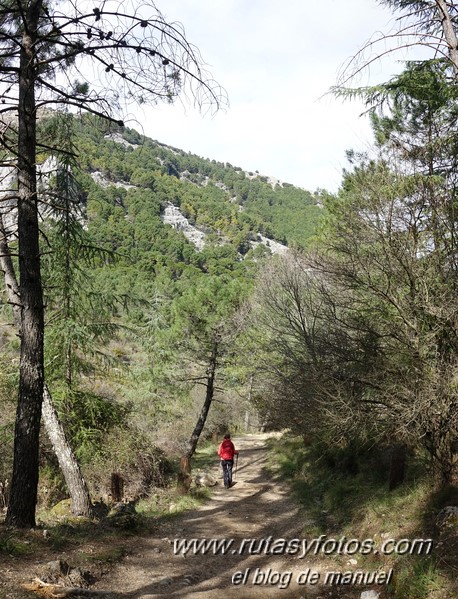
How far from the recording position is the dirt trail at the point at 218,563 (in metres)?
5.66

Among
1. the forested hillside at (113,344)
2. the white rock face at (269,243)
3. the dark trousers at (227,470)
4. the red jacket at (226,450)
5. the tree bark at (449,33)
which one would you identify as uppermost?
the white rock face at (269,243)

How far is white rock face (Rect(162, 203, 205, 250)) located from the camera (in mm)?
107875

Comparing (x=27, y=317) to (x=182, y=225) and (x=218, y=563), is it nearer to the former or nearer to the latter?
(x=218, y=563)

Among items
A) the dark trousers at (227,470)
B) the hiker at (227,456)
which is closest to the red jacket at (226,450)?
the hiker at (227,456)

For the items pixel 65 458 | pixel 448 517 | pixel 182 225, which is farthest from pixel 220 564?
pixel 182 225

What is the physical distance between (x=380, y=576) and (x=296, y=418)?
4.18m

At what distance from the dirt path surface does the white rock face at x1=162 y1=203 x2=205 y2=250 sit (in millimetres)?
94930

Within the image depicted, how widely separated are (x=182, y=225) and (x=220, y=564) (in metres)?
108

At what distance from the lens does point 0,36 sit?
20.5 ft

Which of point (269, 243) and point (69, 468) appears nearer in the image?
point (69, 468)

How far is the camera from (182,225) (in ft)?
367

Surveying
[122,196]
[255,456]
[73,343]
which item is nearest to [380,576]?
[73,343]

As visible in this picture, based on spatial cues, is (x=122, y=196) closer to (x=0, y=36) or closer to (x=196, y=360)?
(x=196, y=360)

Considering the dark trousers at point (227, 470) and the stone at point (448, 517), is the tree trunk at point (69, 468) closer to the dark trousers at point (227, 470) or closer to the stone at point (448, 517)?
the dark trousers at point (227, 470)
